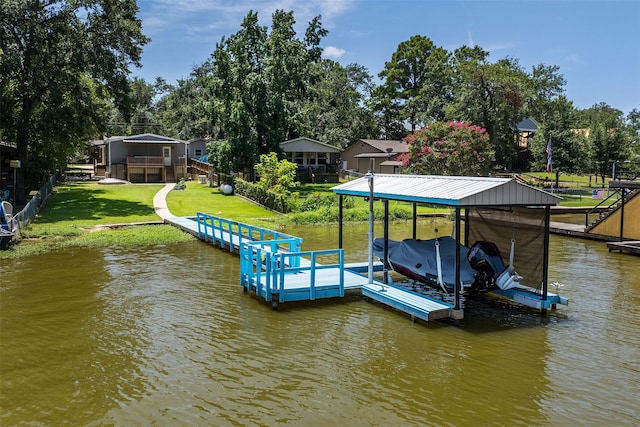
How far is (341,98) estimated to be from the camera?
71.4 m

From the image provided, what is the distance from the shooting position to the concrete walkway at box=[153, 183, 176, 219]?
29500 millimetres

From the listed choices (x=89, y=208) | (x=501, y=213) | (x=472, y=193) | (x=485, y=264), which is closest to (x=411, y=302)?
(x=485, y=264)

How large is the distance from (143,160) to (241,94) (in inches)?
474

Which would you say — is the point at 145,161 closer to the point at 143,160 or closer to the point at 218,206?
the point at 143,160

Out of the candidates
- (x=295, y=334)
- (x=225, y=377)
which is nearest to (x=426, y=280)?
(x=295, y=334)

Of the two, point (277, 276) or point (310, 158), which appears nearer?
point (277, 276)

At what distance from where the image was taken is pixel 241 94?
40.1 m

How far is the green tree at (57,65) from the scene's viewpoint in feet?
95.8

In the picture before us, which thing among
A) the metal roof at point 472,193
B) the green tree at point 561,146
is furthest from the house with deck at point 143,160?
the metal roof at point 472,193

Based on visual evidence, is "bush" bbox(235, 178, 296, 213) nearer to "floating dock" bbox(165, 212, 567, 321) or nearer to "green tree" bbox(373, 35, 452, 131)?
"floating dock" bbox(165, 212, 567, 321)

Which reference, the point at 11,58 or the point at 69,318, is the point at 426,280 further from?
the point at 11,58

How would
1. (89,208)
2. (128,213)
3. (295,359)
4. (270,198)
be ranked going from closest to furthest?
(295,359), (128,213), (89,208), (270,198)

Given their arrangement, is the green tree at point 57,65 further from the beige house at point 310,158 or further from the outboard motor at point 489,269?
the outboard motor at point 489,269

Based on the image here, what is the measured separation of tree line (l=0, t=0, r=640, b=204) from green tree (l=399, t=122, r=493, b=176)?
1073 millimetres
